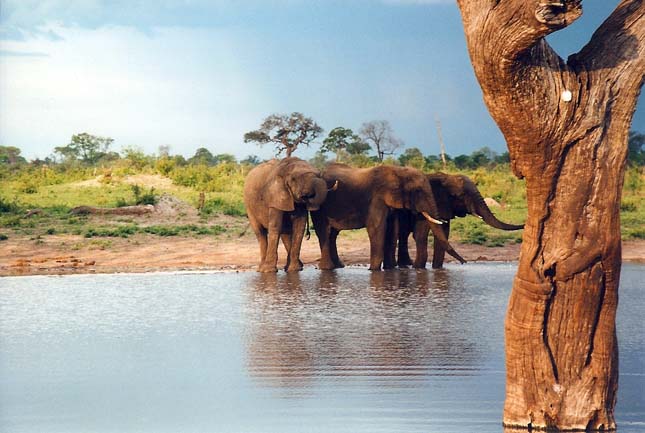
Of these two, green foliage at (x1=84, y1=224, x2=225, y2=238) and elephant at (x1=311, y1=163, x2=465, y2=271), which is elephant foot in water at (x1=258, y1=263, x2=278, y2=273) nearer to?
elephant at (x1=311, y1=163, x2=465, y2=271)

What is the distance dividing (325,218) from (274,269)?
1.21 m

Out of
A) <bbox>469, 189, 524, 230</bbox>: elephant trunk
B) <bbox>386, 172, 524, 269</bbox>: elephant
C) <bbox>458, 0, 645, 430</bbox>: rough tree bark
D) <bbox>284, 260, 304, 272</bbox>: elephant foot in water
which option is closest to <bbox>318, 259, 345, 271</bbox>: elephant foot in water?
<bbox>284, 260, 304, 272</bbox>: elephant foot in water

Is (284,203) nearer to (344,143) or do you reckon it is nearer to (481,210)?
(481,210)

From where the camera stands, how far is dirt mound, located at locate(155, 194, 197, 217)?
22.9 m

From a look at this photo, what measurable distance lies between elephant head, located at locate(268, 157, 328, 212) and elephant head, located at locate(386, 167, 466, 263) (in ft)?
3.54

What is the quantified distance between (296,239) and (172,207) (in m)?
6.93

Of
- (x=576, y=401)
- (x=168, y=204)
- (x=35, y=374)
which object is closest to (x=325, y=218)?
(x=168, y=204)

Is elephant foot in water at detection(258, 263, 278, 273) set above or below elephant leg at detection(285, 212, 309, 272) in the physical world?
below

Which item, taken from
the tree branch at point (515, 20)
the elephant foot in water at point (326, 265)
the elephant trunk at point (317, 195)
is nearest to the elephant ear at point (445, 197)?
the elephant foot in water at point (326, 265)

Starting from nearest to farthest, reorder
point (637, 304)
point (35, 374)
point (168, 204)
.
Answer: point (35, 374)
point (637, 304)
point (168, 204)

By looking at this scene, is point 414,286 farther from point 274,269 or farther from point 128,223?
point 128,223

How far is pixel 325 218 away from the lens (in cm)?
1738

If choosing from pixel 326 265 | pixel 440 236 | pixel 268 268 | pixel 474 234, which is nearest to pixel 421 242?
pixel 440 236

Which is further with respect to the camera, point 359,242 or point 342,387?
point 359,242
